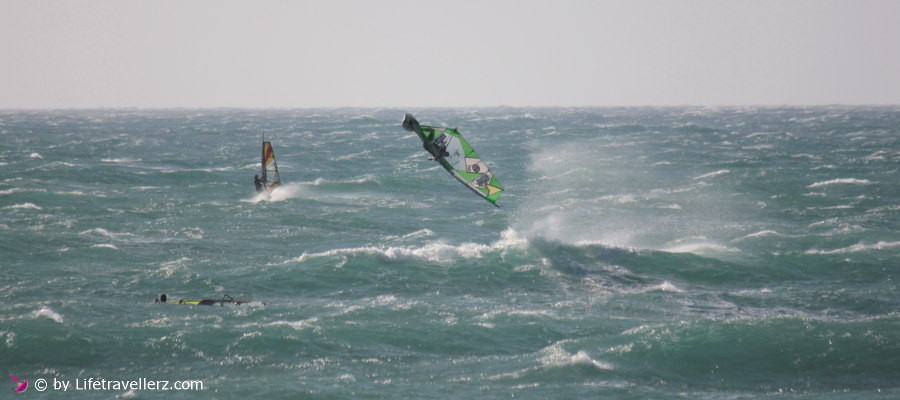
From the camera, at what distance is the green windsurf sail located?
4331cm

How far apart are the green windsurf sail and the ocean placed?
14.8 ft

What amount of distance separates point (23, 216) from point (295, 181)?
28.1m

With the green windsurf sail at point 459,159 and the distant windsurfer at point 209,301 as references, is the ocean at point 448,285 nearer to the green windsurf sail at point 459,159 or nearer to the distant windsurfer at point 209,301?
the distant windsurfer at point 209,301

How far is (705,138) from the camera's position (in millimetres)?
141000

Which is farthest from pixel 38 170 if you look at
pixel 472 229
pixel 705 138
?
pixel 705 138

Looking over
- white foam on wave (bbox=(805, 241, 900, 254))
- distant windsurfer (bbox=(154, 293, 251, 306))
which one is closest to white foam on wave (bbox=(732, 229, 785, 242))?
white foam on wave (bbox=(805, 241, 900, 254))

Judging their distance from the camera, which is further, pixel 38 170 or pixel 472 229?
pixel 38 170

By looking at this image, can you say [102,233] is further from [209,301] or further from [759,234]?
[759,234]

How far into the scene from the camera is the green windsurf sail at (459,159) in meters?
43.3

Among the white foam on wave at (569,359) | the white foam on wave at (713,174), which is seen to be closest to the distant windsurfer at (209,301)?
the white foam on wave at (569,359)

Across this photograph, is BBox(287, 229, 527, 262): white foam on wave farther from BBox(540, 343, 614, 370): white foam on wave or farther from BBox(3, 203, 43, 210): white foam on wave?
BBox(3, 203, 43, 210): white foam on wave

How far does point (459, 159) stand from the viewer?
146 feet

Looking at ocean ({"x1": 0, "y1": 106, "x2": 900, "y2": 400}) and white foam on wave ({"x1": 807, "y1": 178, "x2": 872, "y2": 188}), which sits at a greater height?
white foam on wave ({"x1": 807, "y1": 178, "x2": 872, "y2": 188})

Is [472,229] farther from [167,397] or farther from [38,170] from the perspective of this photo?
[38,170]
